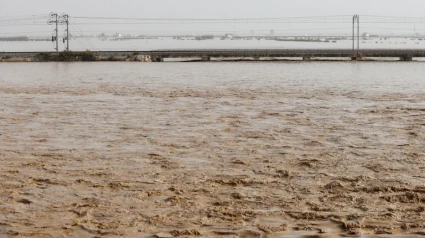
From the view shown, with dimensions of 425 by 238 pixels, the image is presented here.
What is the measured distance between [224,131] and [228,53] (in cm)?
5199

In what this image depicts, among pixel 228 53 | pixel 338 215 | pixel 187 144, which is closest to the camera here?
pixel 338 215

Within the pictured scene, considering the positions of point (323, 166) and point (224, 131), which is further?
point (224, 131)

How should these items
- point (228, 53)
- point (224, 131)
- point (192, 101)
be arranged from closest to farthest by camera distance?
point (224, 131)
point (192, 101)
point (228, 53)

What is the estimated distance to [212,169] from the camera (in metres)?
10.7

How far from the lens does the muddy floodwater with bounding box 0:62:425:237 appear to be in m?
7.52

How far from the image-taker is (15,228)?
23.8 feet

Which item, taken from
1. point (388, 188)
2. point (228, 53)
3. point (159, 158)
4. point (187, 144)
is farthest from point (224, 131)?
point (228, 53)

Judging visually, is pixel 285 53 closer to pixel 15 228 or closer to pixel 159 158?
pixel 159 158

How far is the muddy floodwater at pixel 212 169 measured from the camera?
24.7 feet

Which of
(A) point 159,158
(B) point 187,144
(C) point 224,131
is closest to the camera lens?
(A) point 159,158

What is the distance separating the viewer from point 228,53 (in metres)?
66.6

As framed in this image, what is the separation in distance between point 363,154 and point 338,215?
4425mm

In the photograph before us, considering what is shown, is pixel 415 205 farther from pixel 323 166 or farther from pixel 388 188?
pixel 323 166

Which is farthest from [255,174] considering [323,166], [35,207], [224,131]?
[224,131]
